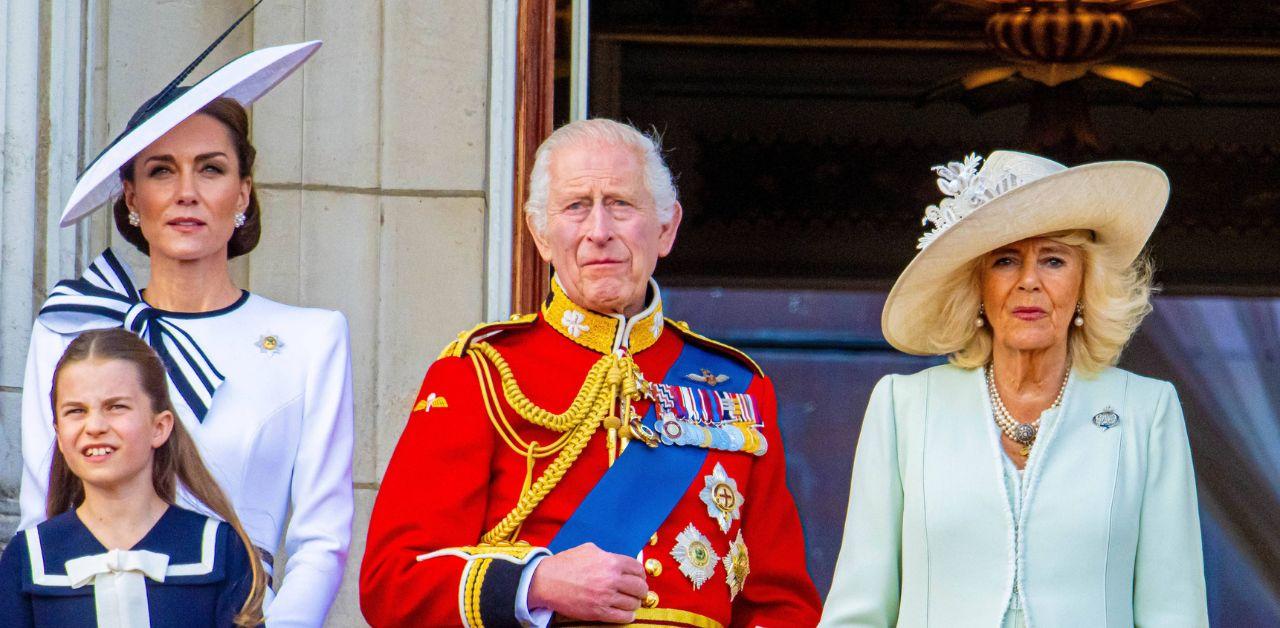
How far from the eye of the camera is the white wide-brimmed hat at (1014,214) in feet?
12.4

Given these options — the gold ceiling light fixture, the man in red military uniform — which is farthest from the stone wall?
the gold ceiling light fixture

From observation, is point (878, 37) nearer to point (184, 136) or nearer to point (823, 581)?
point (823, 581)

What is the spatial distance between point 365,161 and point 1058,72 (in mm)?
2121

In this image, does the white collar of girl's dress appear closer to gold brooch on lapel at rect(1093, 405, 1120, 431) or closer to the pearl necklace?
the pearl necklace

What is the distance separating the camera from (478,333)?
12.7 ft

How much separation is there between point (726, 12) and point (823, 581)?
4.94 ft

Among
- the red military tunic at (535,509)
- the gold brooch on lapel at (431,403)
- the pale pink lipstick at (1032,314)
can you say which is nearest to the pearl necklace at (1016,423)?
the pale pink lipstick at (1032,314)

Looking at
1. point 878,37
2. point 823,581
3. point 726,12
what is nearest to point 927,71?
point 878,37

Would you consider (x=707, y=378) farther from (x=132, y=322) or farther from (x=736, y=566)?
(x=132, y=322)

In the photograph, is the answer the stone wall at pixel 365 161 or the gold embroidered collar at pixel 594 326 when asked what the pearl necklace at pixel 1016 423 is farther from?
the stone wall at pixel 365 161

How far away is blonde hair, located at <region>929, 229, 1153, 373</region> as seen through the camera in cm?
384

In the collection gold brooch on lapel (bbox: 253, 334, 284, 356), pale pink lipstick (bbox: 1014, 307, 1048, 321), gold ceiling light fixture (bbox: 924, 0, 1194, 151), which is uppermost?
gold ceiling light fixture (bbox: 924, 0, 1194, 151)

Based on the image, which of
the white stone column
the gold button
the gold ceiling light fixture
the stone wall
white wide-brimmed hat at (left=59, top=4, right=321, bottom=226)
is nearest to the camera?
the gold button

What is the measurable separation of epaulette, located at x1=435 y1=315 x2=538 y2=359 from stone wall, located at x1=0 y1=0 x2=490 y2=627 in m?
1.15
